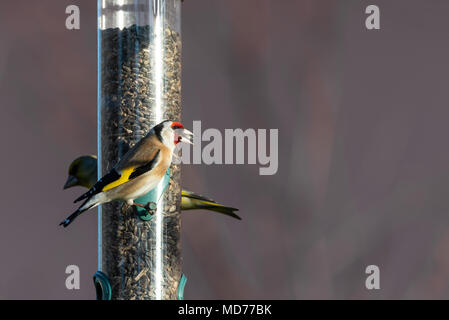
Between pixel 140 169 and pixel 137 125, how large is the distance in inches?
9.6

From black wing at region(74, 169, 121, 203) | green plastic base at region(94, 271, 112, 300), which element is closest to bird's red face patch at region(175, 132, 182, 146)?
black wing at region(74, 169, 121, 203)

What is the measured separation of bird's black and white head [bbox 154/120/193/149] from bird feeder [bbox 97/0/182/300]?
86 millimetres

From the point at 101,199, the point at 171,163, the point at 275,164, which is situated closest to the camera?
the point at 101,199

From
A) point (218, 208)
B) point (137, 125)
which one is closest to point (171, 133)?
point (137, 125)

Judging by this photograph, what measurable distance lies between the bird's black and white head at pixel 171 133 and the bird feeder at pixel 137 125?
0.09 metres

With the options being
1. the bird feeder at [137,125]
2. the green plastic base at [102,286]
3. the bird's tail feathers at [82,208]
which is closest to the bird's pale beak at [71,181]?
the bird feeder at [137,125]

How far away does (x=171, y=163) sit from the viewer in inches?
142

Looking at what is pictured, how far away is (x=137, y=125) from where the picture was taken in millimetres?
3547

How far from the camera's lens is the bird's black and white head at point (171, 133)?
3475mm

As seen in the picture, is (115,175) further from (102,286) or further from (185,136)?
(102,286)

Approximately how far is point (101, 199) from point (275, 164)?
2.45 meters

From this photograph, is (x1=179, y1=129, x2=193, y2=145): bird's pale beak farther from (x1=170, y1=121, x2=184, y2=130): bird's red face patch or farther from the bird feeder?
the bird feeder
